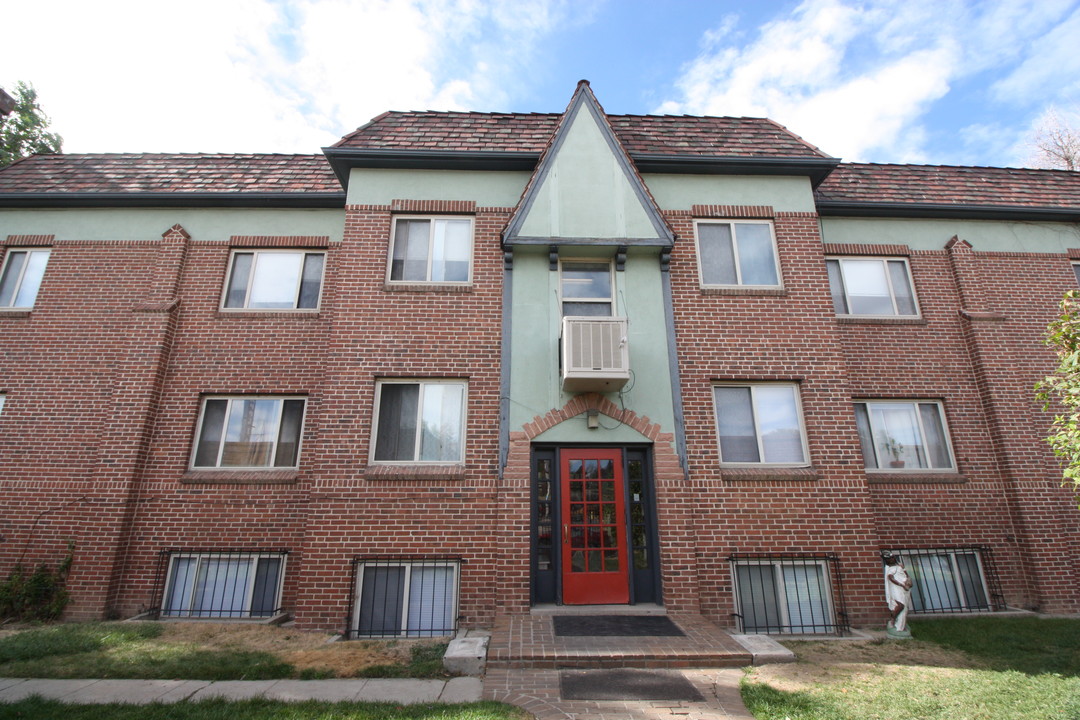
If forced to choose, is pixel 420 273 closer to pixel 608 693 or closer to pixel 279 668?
pixel 279 668

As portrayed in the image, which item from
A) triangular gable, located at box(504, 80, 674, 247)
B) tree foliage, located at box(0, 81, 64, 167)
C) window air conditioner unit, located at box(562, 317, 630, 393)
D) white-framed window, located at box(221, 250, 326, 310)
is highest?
tree foliage, located at box(0, 81, 64, 167)

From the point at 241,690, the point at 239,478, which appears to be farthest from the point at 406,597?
the point at 239,478

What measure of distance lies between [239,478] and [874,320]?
11657 mm

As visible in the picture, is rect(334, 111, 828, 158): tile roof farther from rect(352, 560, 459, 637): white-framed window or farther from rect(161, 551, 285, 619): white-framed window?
rect(161, 551, 285, 619): white-framed window

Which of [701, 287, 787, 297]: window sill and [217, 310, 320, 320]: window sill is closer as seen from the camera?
[701, 287, 787, 297]: window sill

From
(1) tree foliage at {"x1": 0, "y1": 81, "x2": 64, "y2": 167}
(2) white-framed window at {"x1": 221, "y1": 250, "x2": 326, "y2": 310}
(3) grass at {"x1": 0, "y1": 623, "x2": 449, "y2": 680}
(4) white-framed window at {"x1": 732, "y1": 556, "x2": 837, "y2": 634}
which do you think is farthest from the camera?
(1) tree foliage at {"x1": 0, "y1": 81, "x2": 64, "y2": 167}

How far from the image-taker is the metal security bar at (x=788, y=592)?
7387mm

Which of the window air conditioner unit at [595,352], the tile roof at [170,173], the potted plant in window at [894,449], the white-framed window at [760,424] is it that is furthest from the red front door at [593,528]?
the tile roof at [170,173]

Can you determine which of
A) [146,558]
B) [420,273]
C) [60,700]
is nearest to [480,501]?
[420,273]

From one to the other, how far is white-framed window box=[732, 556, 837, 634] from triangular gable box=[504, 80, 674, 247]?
530cm

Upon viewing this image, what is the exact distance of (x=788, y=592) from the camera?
7578 millimetres

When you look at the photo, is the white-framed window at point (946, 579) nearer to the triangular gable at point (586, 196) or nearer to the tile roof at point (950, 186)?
the tile roof at point (950, 186)

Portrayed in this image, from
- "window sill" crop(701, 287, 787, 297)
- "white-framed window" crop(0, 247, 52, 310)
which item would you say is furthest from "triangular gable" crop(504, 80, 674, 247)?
"white-framed window" crop(0, 247, 52, 310)

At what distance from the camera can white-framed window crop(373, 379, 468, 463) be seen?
8016 millimetres
